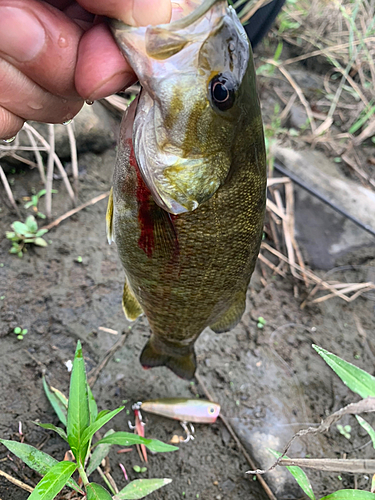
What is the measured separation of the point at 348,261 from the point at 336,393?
3.75ft

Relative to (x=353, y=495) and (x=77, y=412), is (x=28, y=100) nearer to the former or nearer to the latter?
(x=77, y=412)

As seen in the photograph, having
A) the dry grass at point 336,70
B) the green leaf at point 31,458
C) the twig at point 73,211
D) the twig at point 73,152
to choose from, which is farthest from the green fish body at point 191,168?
the dry grass at point 336,70

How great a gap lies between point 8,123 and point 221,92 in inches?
21.9

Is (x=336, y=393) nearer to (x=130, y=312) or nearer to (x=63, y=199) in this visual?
(x=130, y=312)

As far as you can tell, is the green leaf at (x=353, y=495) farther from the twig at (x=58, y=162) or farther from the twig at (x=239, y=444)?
the twig at (x=58, y=162)

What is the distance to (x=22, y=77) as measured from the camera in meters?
0.95

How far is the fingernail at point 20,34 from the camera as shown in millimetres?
840

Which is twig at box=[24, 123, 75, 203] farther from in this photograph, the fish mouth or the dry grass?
the dry grass

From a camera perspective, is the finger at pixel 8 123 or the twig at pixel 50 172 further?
the twig at pixel 50 172

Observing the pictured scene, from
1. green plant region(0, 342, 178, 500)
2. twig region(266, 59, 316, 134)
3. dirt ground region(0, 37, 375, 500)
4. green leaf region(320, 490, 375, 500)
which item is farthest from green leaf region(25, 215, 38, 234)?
twig region(266, 59, 316, 134)

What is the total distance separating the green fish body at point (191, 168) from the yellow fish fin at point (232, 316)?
→ 7 centimetres

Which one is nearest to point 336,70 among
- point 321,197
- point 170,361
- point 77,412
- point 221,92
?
point 321,197

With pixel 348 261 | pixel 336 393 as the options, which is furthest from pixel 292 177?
pixel 336 393

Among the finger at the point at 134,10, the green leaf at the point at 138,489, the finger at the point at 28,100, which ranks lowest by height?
the green leaf at the point at 138,489
